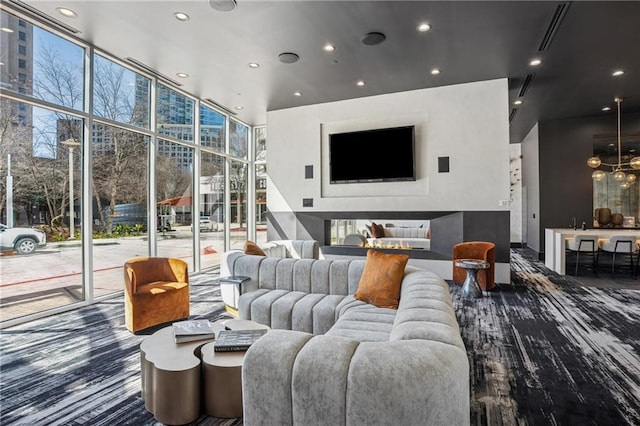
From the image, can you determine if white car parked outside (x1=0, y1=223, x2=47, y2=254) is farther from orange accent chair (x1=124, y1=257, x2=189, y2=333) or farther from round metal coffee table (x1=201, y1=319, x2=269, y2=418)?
round metal coffee table (x1=201, y1=319, x2=269, y2=418)

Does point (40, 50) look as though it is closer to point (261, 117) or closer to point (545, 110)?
point (261, 117)

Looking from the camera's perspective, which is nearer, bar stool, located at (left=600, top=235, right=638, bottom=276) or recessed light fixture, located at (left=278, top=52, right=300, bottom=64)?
recessed light fixture, located at (left=278, top=52, right=300, bottom=64)

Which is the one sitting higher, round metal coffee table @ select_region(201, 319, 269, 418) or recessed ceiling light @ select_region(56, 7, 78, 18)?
recessed ceiling light @ select_region(56, 7, 78, 18)

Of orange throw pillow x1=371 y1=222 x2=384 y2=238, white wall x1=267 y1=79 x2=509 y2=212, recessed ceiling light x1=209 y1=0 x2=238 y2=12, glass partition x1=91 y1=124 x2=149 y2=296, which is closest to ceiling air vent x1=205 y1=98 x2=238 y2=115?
white wall x1=267 y1=79 x2=509 y2=212

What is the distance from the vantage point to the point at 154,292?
3.68 m

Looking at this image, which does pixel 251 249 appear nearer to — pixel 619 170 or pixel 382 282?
pixel 382 282

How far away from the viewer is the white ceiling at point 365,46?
360cm

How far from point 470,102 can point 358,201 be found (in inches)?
103

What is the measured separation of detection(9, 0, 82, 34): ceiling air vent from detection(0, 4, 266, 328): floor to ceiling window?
0.10 meters

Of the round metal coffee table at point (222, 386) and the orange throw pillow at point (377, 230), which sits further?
the orange throw pillow at point (377, 230)

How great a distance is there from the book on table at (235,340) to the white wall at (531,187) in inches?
334

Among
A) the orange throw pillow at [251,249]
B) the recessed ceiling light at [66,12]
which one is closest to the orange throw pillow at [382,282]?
the orange throw pillow at [251,249]

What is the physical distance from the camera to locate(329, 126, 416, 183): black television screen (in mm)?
6208

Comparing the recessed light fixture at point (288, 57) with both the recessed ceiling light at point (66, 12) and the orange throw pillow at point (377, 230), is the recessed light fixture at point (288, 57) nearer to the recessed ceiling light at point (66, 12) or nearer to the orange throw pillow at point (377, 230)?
the recessed ceiling light at point (66, 12)
